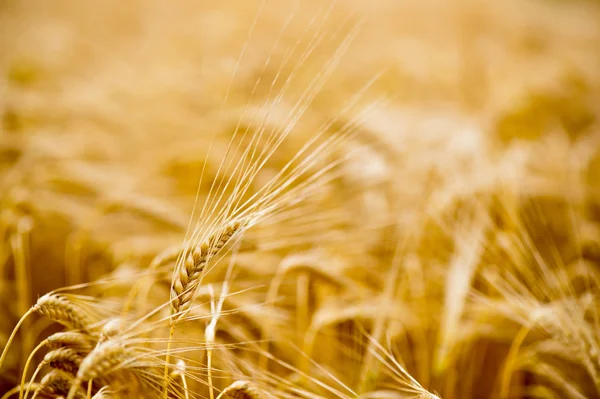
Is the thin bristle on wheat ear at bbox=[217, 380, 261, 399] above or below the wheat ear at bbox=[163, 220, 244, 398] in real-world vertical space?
below

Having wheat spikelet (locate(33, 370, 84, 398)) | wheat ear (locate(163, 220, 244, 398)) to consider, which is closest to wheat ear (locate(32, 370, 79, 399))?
wheat spikelet (locate(33, 370, 84, 398))

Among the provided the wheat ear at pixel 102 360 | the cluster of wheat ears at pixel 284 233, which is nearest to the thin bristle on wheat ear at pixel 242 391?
the cluster of wheat ears at pixel 284 233

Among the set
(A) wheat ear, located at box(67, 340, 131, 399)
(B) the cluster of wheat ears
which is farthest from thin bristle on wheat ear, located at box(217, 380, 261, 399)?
(A) wheat ear, located at box(67, 340, 131, 399)

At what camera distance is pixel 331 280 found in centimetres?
86

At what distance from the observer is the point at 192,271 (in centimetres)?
46

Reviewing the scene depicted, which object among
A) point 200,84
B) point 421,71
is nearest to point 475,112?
point 421,71

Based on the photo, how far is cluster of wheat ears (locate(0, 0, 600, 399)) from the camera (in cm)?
52

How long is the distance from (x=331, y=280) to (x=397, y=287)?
27cm

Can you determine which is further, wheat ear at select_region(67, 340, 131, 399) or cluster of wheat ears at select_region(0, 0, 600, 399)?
cluster of wheat ears at select_region(0, 0, 600, 399)

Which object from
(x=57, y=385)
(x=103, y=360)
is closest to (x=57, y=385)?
(x=57, y=385)

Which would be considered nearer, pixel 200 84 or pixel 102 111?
pixel 102 111

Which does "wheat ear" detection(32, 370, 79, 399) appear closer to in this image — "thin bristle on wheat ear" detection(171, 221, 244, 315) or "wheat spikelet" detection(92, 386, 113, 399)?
"wheat spikelet" detection(92, 386, 113, 399)

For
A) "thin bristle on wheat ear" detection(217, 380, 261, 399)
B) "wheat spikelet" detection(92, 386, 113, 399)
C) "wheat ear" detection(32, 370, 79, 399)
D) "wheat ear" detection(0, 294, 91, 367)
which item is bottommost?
"wheat ear" detection(32, 370, 79, 399)

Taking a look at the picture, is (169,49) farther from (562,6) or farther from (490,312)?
(562,6)
